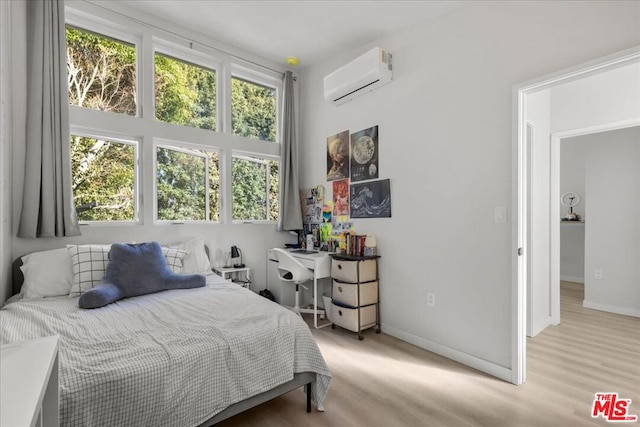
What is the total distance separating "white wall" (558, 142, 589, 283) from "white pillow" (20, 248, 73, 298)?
635 cm

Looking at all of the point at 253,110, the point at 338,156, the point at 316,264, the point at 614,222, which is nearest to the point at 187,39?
the point at 253,110

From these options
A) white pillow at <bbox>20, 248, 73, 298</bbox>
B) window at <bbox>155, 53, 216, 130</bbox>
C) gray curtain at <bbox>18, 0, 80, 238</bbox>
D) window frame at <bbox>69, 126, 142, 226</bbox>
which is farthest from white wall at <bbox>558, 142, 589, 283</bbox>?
gray curtain at <bbox>18, 0, 80, 238</bbox>

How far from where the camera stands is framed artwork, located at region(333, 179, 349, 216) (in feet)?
11.2

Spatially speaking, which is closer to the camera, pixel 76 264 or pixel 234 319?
pixel 234 319

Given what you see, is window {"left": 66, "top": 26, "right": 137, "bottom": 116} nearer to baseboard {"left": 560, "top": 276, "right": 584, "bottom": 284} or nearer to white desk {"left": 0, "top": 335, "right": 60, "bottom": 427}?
white desk {"left": 0, "top": 335, "right": 60, "bottom": 427}

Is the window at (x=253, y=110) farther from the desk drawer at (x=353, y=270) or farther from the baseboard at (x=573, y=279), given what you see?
the baseboard at (x=573, y=279)

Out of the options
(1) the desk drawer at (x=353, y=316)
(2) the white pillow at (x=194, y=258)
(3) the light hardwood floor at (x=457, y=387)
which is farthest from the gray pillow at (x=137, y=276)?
(1) the desk drawer at (x=353, y=316)

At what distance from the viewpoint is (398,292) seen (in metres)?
2.93

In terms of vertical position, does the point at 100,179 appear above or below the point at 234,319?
above

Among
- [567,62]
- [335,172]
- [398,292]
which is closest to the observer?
[567,62]

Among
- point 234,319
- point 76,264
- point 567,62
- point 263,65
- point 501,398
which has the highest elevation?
point 263,65

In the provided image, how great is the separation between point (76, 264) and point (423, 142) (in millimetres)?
2909

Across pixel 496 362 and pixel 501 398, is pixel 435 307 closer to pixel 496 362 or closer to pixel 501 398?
pixel 496 362

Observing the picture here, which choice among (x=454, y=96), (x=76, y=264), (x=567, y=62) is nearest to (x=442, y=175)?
(x=454, y=96)
